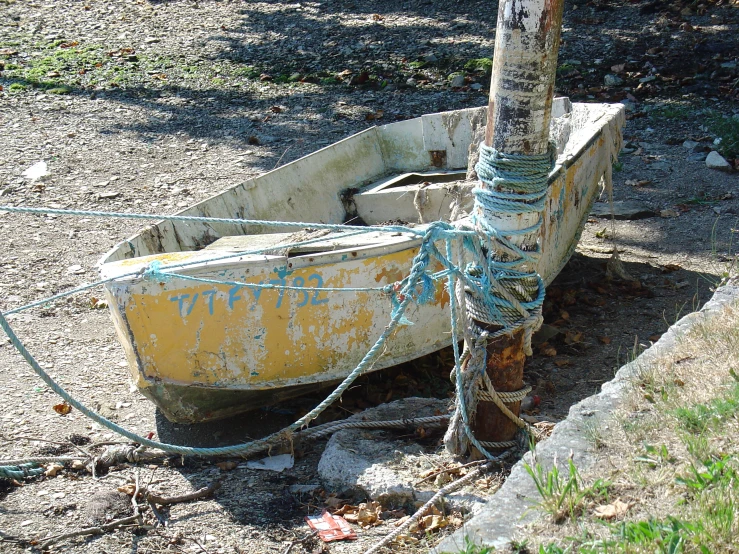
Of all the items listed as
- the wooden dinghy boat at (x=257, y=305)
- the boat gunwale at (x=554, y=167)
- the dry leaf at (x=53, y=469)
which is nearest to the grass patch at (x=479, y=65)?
the boat gunwale at (x=554, y=167)

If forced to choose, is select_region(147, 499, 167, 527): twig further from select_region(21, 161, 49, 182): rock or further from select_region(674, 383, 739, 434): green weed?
select_region(21, 161, 49, 182): rock

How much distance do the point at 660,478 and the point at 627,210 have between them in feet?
16.3

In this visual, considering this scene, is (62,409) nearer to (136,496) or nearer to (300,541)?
(136,496)

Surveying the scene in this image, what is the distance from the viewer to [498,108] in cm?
326

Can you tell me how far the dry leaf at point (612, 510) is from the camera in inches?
96.2

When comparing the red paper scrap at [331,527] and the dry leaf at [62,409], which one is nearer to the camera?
the red paper scrap at [331,527]

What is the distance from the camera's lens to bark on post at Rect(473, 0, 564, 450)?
10.2ft

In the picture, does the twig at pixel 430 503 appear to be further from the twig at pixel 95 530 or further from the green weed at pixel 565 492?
the twig at pixel 95 530

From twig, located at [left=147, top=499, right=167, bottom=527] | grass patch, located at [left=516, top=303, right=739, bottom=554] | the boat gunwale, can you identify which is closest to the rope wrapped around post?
grass patch, located at [left=516, top=303, right=739, bottom=554]

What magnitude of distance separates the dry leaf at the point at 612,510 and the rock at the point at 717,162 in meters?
6.07

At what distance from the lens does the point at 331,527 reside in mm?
3549

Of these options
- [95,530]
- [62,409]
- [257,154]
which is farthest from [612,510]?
[257,154]

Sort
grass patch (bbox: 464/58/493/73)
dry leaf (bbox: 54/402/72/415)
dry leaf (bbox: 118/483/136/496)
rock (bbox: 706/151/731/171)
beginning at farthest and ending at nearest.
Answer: grass patch (bbox: 464/58/493/73)
rock (bbox: 706/151/731/171)
dry leaf (bbox: 54/402/72/415)
dry leaf (bbox: 118/483/136/496)

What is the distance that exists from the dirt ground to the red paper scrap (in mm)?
50
